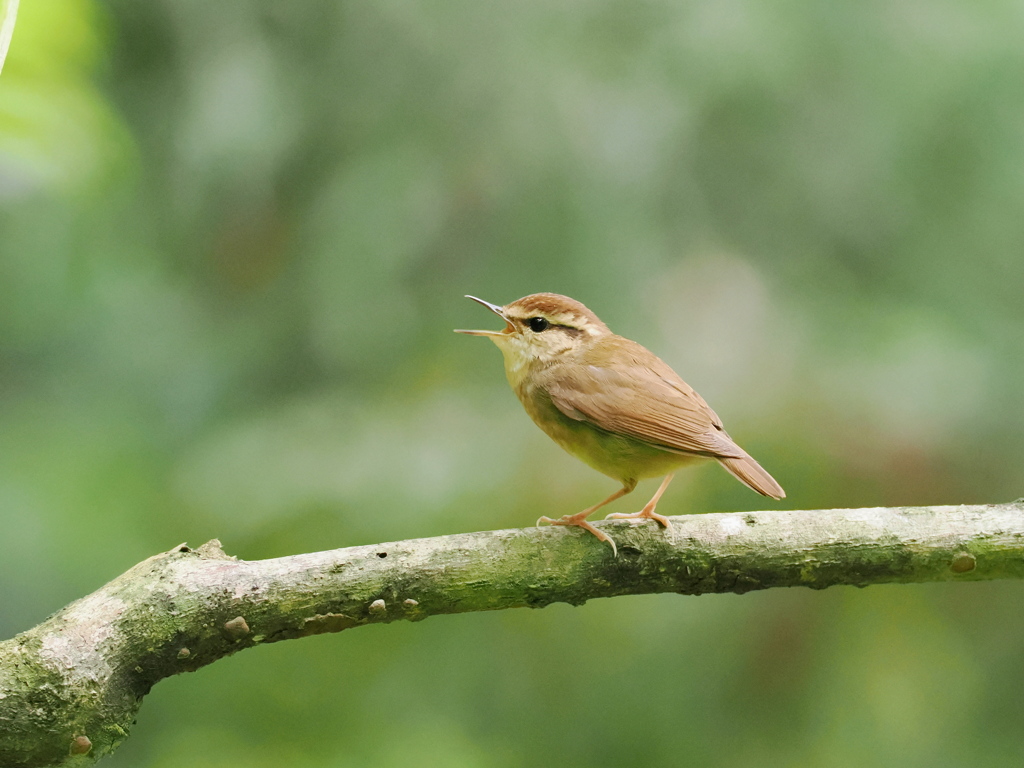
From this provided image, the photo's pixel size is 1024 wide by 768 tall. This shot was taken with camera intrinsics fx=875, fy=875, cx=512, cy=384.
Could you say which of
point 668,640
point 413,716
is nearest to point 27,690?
point 413,716

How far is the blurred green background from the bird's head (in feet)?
2.39

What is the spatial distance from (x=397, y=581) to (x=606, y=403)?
62 cm

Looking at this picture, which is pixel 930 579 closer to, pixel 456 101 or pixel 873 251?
pixel 873 251

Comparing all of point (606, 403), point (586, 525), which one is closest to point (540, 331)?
point (606, 403)

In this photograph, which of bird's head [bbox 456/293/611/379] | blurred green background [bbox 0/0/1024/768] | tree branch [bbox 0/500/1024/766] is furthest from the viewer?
blurred green background [bbox 0/0/1024/768]

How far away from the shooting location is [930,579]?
6.29ft

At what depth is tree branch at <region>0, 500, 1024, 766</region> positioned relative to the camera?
1539 millimetres

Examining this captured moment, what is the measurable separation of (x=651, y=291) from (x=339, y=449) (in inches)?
47.2

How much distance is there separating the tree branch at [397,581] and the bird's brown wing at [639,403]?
18 cm

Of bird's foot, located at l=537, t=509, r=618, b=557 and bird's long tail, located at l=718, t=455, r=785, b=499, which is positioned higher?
bird's long tail, located at l=718, t=455, r=785, b=499

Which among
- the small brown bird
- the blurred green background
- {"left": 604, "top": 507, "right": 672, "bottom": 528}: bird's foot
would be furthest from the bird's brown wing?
the blurred green background

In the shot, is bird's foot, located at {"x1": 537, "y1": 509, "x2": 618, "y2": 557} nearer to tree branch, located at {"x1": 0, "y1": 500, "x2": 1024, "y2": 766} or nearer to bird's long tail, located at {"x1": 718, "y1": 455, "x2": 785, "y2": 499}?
tree branch, located at {"x1": 0, "y1": 500, "x2": 1024, "y2": 766}

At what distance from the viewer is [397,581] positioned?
5.48 ft

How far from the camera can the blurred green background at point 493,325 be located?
2.79 m
